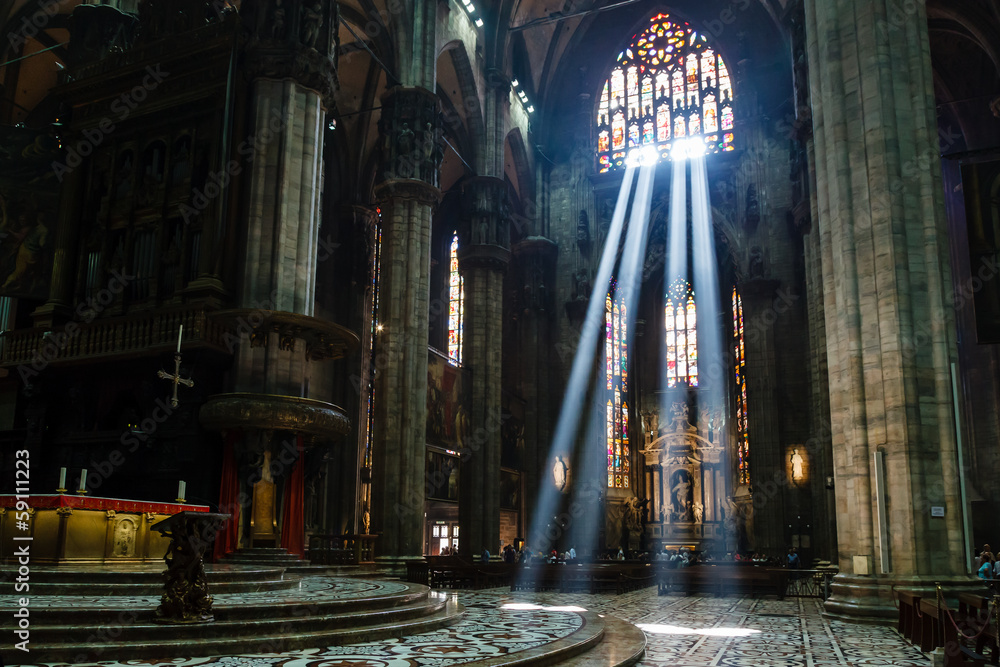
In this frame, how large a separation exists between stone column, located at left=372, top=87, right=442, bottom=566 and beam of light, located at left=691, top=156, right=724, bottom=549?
12781mm

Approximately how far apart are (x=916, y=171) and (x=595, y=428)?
2050 centimetres

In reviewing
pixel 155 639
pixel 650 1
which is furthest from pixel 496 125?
pixel 155 639

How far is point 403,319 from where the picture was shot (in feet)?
68.0

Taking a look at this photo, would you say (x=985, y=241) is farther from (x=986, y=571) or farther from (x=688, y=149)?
(x=688, y=149)

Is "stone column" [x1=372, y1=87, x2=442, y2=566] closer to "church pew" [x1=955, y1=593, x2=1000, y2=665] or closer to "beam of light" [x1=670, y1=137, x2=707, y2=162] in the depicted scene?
"beam of light" [x1=670, y1=137, x2=707, y2=162]

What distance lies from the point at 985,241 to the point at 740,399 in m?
19.4

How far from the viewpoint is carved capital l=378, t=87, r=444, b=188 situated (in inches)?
850

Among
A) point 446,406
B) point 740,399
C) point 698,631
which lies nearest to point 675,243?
point 740,399

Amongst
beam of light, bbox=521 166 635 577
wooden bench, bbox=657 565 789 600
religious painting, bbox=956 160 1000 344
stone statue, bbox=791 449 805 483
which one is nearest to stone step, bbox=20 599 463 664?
religious painting, bbox=956 160 1000 344

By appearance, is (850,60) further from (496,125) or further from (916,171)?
(496,125)

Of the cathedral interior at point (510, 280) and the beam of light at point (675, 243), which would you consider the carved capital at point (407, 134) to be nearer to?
the cathedral interior at point (510, 280)

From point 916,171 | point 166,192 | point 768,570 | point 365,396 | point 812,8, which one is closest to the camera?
point 916,171

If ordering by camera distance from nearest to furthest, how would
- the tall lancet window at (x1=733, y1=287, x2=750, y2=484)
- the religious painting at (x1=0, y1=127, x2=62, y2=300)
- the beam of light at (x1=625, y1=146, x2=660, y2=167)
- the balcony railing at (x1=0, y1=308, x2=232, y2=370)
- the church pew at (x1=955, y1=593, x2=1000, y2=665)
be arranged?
the church pew at (x1=955, y1=593, x2=1000, y2=665)
the balcony railing at (x1=0, y1=308, x2=232, y2=370)
the religious painting at (x1=0, y1=127, x2=62, y2=300)
the tall lancet window at (x1=733, y1=287, x2=750, y2=484)
the beam of light at (x1=625, y1=146, x2=660, y2=167)

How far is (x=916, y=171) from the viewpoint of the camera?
1181cm
